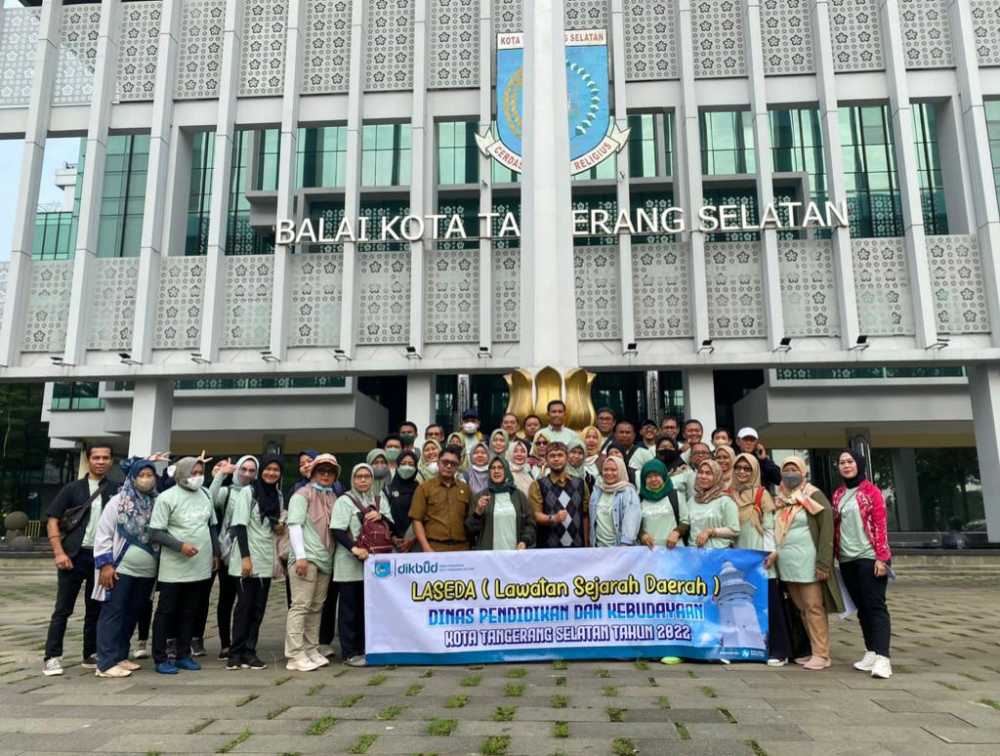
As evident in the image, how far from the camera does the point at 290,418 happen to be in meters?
25.2

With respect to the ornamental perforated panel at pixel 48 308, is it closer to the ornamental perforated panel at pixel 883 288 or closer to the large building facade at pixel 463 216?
the large building facade at pixel 463 216

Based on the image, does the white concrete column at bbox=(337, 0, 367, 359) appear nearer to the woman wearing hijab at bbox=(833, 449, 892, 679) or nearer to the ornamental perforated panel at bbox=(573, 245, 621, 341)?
the ornamental perforated panel at bbox=(573, 245, 621, 341)

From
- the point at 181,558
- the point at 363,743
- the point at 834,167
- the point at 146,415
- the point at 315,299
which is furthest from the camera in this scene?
the point at 146,415

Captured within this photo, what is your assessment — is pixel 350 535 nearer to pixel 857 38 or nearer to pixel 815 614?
pixel 815 614

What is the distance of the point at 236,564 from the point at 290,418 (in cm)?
1969

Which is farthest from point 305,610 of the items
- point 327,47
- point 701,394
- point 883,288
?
point 327,47

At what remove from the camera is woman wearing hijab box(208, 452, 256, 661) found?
6274 mm

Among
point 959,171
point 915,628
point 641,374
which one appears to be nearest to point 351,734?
point 915,628

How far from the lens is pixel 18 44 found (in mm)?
17188

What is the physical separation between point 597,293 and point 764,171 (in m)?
4.54

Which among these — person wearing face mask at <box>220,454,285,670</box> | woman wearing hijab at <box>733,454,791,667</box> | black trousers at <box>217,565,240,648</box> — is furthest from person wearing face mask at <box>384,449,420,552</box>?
woman wearing hijab at <box>733,454,791,667</box>

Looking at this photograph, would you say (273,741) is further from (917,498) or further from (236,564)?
(917,498)

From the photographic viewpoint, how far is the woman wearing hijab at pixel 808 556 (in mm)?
5895

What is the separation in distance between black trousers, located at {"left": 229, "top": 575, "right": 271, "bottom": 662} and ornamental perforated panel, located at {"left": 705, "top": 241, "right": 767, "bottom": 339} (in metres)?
12.0
